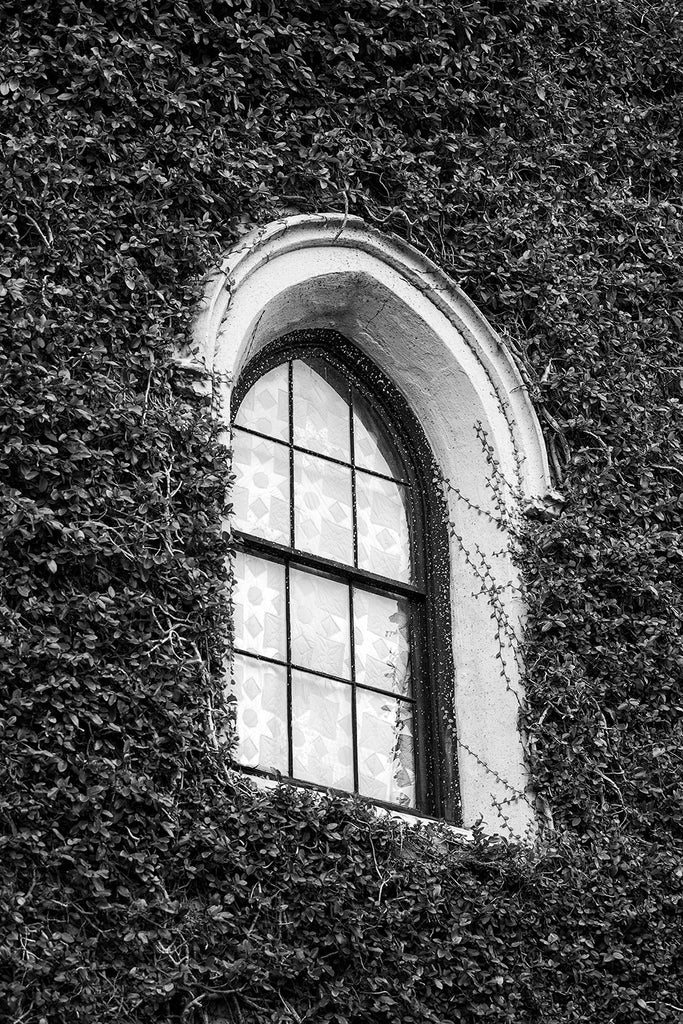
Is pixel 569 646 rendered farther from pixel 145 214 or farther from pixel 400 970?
pixel 145 214

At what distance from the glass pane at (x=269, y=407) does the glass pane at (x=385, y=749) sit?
110 centimetres

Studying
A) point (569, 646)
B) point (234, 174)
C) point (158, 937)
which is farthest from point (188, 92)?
point (158, 937)

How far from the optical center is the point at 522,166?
7.72 meters

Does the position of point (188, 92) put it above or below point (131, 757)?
above

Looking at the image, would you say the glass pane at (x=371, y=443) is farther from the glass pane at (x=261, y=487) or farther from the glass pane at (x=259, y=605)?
the glass pane at (x=259, y=605)

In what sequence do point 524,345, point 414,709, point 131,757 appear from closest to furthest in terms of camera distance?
point 131,757, point 414,709, point 524,345

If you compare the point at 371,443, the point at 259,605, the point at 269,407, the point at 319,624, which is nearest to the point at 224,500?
the point at 259,605

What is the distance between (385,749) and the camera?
6.70 metres

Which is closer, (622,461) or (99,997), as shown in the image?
(99,997)

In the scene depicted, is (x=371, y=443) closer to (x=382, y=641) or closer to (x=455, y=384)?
(x=455, y=384)

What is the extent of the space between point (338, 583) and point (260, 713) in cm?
71

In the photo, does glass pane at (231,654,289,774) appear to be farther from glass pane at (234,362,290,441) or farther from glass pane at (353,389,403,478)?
glass pane at (353,389,403,478)

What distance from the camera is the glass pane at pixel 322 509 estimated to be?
22.6ft

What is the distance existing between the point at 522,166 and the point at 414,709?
2463 millimetres
